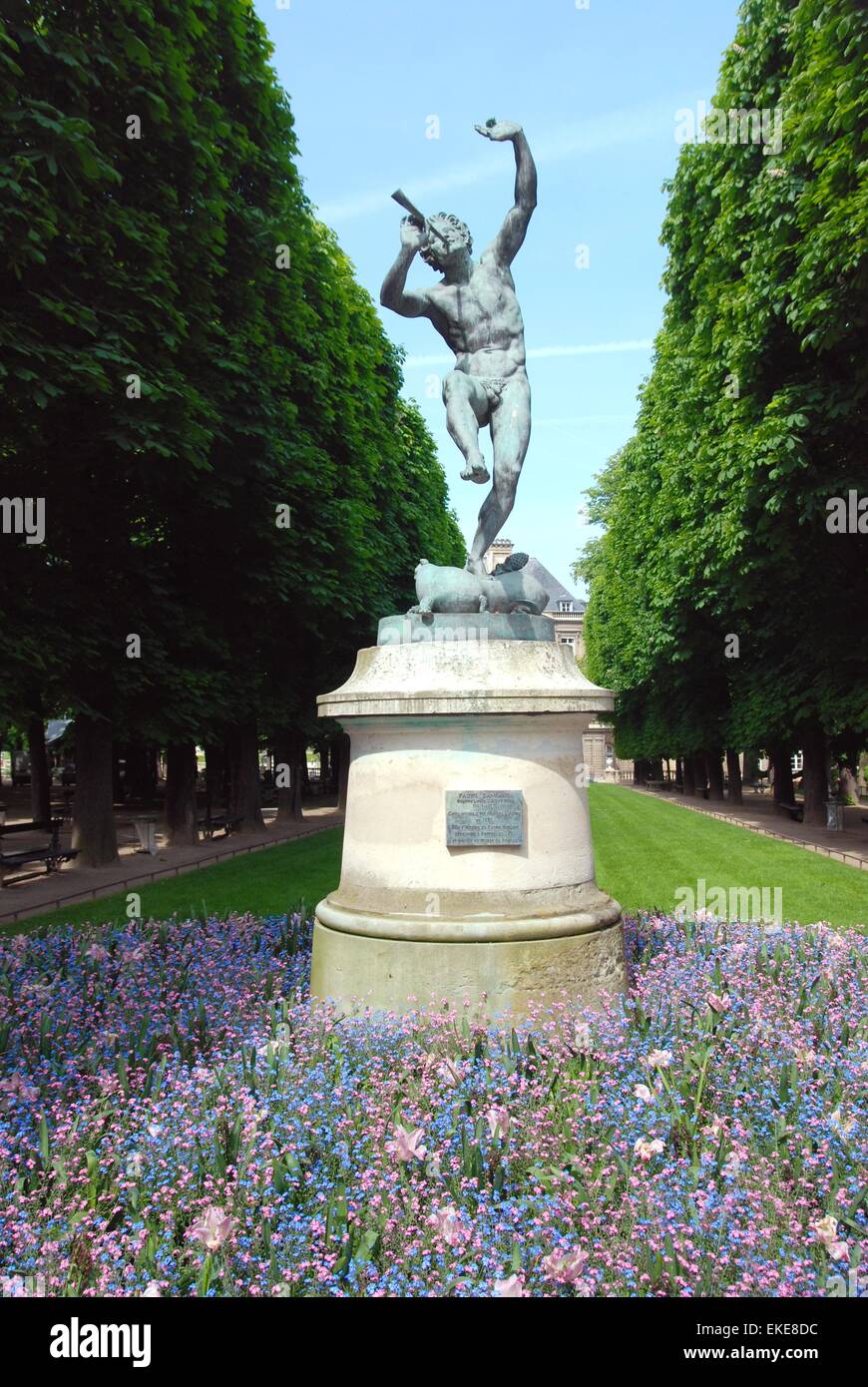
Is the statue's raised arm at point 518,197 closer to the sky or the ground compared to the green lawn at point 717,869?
closer to the sky

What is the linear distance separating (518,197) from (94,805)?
40.6ft

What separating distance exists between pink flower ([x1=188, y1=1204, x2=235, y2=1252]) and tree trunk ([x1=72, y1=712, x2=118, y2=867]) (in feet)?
41.5

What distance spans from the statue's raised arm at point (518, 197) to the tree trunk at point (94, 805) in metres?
10.8

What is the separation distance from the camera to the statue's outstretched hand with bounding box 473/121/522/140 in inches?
269

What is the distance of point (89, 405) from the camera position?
11.9 meters

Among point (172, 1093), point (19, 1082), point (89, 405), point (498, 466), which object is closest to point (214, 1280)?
point (172, 1093)

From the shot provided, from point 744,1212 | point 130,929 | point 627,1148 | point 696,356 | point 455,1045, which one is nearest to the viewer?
point 744,1212

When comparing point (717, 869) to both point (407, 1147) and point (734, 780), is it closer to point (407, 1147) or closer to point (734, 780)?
point (407, 1147)

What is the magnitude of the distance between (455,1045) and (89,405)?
9.76 meters

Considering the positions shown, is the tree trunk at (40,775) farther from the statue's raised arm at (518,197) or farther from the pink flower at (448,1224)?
the pink flower at (448,1224)

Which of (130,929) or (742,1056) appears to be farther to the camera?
(130,929)

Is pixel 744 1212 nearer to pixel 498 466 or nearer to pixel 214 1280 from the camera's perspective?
pixel 214 1280

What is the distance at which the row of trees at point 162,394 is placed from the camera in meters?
10.1

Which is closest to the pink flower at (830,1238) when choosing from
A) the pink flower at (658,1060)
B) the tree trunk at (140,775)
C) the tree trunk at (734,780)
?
the pink flower at (658,1060)
